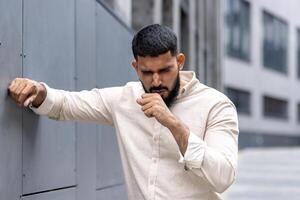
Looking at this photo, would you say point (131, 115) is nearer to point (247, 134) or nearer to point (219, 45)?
point (219, 45)

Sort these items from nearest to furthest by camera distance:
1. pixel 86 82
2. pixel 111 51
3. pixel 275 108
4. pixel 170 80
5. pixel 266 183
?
pixel 170 80
pixel 86 82
pixel 111 51
pixel 266 183
pixel 275 108

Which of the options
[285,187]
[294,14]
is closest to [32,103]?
[285,187]

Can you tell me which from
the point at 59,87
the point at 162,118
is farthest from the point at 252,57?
the point at 162,118

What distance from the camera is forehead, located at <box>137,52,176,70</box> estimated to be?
3297 millimetres

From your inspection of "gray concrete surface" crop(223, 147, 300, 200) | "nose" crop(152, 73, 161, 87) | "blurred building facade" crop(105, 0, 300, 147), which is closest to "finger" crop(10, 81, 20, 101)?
"nose" crop(152, 73, 161, 87)

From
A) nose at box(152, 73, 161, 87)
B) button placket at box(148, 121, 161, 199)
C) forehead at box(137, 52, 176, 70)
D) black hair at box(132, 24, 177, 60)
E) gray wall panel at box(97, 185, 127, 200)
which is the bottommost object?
gray wall panel at box(97, 185, 127, 200)

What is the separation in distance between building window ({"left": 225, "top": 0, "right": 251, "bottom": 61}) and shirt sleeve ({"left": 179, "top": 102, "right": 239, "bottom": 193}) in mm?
32660

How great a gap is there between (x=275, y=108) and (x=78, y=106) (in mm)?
43372

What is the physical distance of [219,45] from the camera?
27.5 meters

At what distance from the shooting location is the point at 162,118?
10.5 feet

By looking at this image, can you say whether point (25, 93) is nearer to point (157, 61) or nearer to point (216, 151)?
point (157, 61)

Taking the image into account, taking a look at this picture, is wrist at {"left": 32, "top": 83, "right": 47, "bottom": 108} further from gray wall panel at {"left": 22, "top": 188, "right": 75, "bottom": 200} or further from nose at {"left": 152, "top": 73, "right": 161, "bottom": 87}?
nose at {"left": 152, "top": 73, "right": 161, "bottom": 87}

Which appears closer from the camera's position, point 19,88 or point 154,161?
point 154,161

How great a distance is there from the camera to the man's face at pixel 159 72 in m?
3.30
